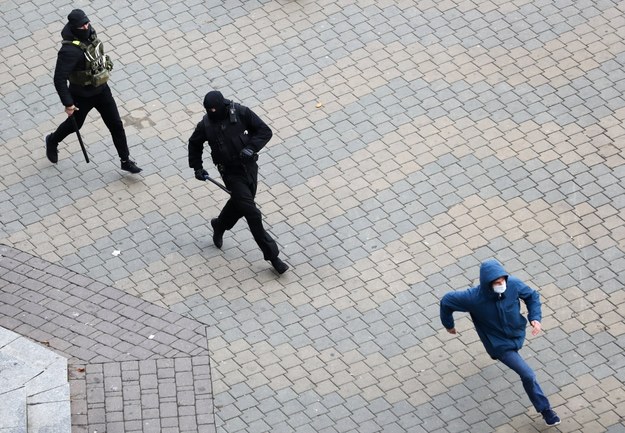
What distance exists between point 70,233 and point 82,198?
536mm

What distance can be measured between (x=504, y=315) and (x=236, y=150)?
112 inches

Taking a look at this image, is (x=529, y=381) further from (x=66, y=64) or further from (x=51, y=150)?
(x=51, y=150)

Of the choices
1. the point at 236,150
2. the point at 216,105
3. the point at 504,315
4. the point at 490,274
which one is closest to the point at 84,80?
the point at 216,105

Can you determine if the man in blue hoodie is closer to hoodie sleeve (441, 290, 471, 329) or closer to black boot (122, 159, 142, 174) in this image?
hoodie sleeve (441, 290, 471, 329)

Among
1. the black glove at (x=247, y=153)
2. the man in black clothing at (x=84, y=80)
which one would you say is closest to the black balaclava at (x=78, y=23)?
the man in black clothing at (x=84, y=80)

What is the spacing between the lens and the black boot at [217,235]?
1236 centimetres

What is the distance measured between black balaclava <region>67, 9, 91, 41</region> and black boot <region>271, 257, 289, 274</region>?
9.12 feet

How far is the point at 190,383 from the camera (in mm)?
11195

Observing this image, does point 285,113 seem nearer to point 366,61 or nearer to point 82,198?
point 366,61

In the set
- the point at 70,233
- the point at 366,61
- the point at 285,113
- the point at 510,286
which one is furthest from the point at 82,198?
the point at 510,286

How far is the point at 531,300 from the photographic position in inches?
415

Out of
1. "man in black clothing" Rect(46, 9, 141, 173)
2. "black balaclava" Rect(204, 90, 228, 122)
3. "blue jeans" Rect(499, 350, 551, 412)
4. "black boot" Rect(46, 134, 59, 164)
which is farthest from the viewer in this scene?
"black boot" Rect(46, 134, 59, 164)

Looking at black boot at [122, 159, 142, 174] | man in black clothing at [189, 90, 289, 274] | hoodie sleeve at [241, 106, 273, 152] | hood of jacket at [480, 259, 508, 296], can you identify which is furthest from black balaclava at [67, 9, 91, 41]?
hood of jacket at [480, 259, 508, 296]

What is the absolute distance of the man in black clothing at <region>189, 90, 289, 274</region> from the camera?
11508 mm
